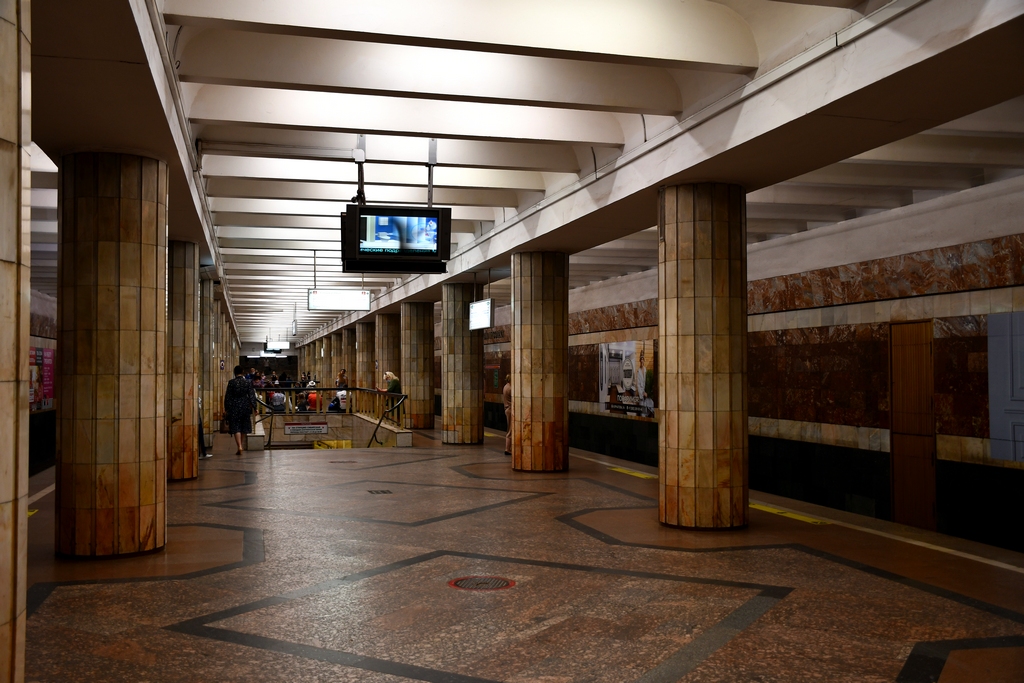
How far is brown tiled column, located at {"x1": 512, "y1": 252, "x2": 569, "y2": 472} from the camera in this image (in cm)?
1280

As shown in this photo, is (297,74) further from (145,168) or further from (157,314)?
(157,314)

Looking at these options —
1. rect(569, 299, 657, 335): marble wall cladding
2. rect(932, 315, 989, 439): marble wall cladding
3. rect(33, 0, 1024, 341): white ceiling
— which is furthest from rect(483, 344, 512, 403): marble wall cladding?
rect(932, 315, 989, 439): marble wall cladding

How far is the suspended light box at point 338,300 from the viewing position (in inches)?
681

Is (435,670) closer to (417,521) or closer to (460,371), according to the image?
(417,521)

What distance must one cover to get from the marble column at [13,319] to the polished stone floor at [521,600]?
200cm

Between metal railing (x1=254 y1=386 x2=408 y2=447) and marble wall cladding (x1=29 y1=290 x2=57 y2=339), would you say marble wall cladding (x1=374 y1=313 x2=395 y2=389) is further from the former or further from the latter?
Answer: marble wall cladding (x1=29 y1=290 x2=57 y2=339)

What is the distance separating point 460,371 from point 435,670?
13271 millimetres

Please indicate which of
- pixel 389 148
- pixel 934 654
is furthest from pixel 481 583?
pixel 389 148

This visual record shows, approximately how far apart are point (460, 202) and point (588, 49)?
617 cm

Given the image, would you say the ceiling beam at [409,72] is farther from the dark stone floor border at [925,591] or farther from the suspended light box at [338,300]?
the suspended light box at [338,300]

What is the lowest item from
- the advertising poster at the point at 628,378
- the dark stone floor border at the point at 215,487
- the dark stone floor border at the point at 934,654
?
the dark stone floor border at the point at 934,654

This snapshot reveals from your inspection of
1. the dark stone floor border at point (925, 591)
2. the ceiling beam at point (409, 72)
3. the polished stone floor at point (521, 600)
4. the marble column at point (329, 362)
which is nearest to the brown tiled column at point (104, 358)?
the polished stone floor at point (521, 600)

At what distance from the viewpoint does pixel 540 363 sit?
1288cm

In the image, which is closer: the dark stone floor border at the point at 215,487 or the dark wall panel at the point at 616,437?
the dark stone floor border at the point at 215,487
